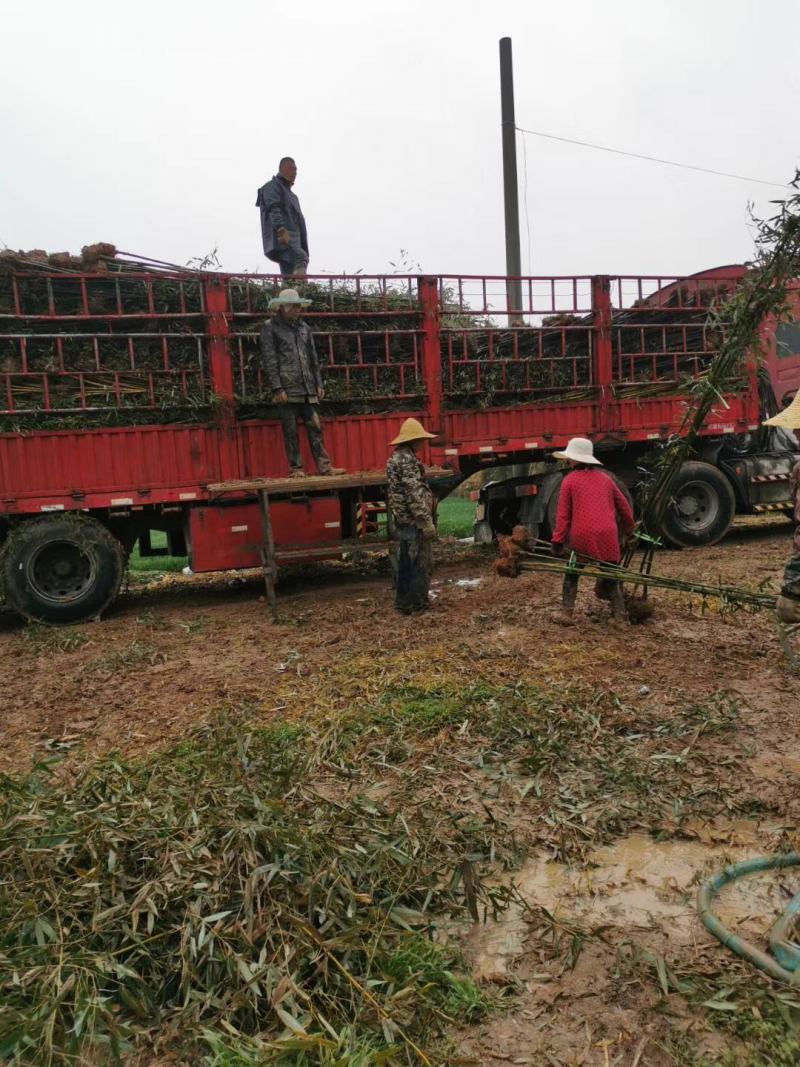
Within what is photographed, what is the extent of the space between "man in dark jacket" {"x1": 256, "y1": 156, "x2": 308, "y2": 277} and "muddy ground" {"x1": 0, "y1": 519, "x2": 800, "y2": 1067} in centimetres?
378

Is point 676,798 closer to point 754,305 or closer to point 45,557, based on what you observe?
point 754,305

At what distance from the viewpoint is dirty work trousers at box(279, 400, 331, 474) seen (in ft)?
26.3

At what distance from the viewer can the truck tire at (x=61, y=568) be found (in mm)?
7486

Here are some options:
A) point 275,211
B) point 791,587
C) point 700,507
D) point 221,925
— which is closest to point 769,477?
point 700,507

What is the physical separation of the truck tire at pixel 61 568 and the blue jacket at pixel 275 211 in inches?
141

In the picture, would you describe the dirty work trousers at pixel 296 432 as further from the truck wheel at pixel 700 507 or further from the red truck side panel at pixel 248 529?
the truck wheel at pixel 700 507

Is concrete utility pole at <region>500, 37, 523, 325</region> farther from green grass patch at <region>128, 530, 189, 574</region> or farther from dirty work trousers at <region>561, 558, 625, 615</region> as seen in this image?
dirty work trousers at <region>561, 558, 625, 615</region>

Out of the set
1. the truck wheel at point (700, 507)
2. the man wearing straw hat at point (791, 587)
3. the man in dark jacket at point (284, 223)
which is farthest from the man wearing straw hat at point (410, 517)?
the truck wheel at point (700, 507)

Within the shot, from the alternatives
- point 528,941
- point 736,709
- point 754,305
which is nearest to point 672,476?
point 754,305

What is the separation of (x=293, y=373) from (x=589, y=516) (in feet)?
11.3

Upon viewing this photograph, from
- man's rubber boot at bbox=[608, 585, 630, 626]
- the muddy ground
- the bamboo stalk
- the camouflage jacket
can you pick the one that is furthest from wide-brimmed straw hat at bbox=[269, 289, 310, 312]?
man's rubber boot at bbox=[608, 585, 630, 626]

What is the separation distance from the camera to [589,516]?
20.1 ft

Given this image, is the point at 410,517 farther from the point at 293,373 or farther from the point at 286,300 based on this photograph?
the point at 286,300

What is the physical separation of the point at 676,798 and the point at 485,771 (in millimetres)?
873
